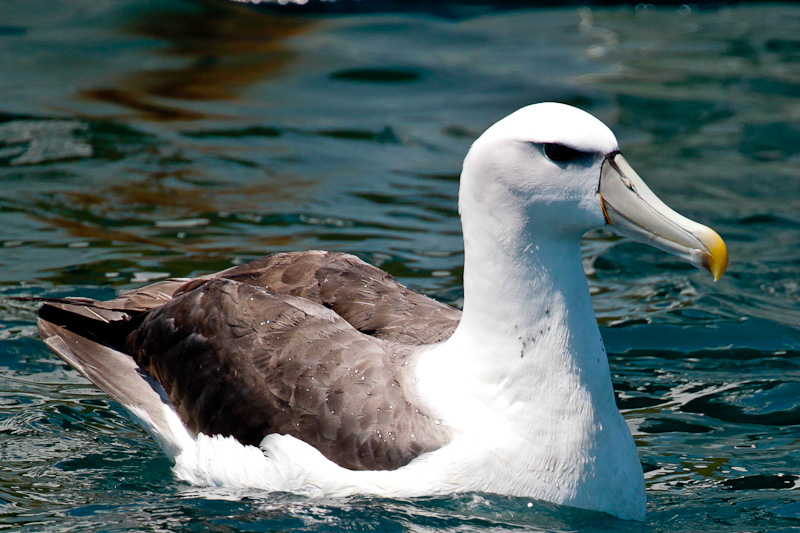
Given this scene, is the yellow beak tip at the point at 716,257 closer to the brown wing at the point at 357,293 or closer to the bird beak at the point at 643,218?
the bird beak at the point at 643,218

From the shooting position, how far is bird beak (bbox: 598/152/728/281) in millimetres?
4969

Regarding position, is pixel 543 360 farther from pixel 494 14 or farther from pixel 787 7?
pixel 787 7

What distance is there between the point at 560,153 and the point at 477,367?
1.12m

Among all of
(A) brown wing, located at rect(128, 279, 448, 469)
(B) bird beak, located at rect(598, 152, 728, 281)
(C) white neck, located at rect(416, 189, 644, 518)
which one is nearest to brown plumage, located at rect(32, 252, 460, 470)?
(A) brown wing, located at rect(128, 279, 448, 469)

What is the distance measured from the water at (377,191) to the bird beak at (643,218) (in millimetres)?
1396

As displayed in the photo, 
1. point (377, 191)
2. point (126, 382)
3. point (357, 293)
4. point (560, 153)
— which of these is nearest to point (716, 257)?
point (560, 153)

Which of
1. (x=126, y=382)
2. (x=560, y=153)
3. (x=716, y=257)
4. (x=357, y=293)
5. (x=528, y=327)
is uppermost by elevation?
(x=560, y=153)

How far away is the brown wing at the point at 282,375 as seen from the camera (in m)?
5.42

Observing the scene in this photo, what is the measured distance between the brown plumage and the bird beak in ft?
4.38

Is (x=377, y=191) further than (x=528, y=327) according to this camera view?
Yes

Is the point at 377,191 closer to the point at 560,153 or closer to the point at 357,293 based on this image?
the point at 357,293

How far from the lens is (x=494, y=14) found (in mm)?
19781

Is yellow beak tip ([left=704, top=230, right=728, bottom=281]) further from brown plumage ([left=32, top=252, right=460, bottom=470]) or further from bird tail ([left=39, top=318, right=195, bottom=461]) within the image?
bird tail ([left=39, top=318, right=195, bottom=461])

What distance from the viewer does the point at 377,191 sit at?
39.0 ft
